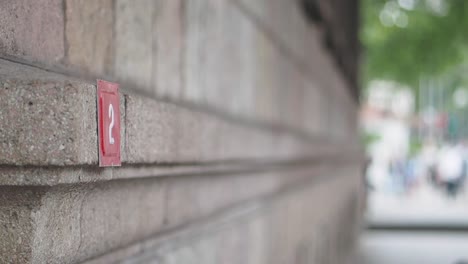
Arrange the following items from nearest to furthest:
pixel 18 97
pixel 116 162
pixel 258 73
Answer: pixel 18 97 → pixel 116 162 → pixel 258 73

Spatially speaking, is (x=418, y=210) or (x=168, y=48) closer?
(x=168, y=48)

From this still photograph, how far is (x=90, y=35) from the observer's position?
2020 millimetres

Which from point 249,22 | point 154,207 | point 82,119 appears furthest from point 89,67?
point 249,22

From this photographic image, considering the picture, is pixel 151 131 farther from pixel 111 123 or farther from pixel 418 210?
pixel 418 210

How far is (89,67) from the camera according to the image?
6.66ft

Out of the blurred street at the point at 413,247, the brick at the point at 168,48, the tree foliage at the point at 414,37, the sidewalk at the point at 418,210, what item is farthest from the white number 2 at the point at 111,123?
the sidewalk at the point at 418,210

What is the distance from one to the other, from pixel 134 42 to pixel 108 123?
1.66 ft

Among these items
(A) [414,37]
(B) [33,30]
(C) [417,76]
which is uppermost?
(A) [414,37]

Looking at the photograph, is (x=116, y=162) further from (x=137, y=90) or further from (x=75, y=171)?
(x=137, y=90)

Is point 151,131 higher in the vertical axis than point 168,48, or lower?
lower

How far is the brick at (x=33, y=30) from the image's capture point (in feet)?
5.55

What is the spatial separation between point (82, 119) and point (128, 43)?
63 centimetres

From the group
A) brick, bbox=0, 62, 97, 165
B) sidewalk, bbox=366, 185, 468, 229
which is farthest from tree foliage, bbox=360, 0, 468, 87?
brick, bbox=0, 62, 97, 165

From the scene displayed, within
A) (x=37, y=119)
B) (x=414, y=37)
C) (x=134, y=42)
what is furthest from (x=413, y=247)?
(x=37, y=119)
